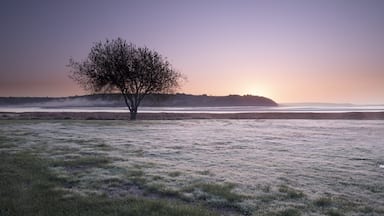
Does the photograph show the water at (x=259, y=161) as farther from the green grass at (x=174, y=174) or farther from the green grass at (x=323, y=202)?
the green grass at (x=323, y=202)

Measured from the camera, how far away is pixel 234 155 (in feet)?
80.1

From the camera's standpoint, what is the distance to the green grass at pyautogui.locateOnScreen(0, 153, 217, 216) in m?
11.7

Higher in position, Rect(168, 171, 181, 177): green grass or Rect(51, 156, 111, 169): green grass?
Rect(51, 156, 111, 169): green grass

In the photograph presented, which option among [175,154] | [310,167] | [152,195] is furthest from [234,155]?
[152,195]

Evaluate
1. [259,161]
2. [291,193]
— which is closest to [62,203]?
[291,193]

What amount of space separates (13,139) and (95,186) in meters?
19.1

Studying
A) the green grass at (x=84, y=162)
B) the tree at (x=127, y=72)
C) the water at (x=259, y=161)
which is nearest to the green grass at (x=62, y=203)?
the water at (x=259, y=161)

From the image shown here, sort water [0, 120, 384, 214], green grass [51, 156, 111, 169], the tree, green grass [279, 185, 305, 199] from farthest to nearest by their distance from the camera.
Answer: the tree → green grass [51, 156, 111, 169] → water [0, 120, 384, 214] → green grass [279, 185, 305, 199]

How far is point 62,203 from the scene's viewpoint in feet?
40.9

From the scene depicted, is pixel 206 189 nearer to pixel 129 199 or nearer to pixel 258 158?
pixel 129 199

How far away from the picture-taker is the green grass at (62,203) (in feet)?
38.5

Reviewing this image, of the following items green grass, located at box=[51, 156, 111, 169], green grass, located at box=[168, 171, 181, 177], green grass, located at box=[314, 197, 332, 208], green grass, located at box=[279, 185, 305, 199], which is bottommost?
green grass, located at box=[314, 197, 332, 208]

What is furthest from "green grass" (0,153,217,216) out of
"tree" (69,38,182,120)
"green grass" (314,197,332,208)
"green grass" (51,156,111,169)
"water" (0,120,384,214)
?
"tree" (69,38,182,120)

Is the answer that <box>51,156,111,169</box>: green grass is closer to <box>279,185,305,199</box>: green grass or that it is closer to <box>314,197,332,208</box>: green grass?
<box>279,185,305,199</box>: green grass
